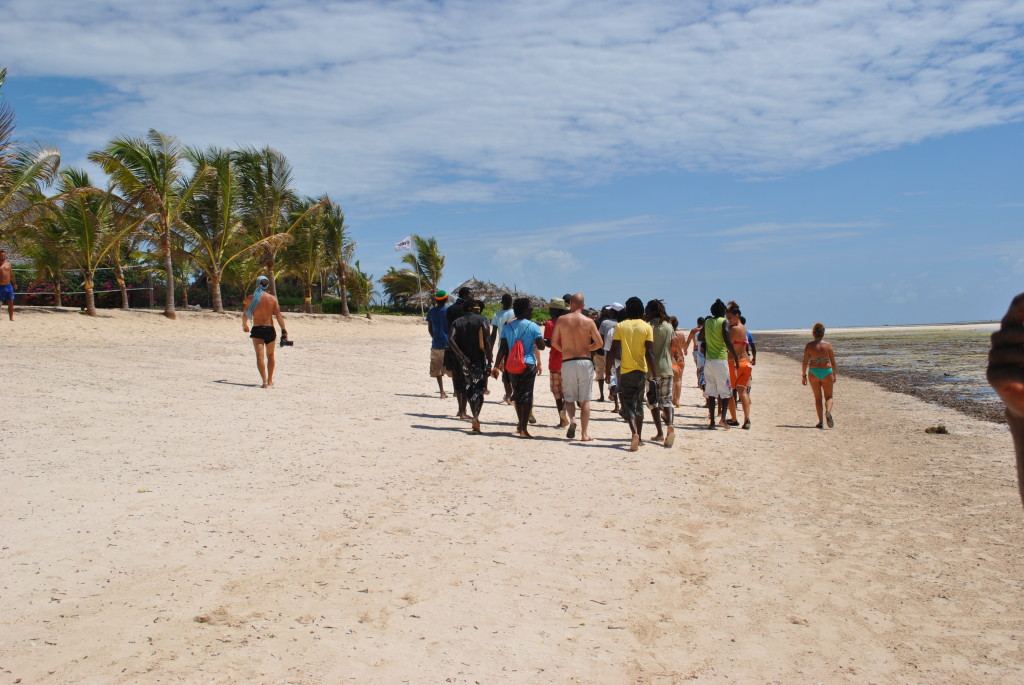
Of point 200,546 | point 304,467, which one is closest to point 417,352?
point 304,467

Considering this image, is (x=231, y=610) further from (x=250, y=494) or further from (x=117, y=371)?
(x=117, y=371)

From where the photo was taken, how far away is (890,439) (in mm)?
11953

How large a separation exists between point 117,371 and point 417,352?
39.0 ft

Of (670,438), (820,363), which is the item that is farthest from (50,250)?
(820,363)

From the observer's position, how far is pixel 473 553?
18.5 ft

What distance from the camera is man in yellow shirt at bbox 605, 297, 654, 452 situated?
9547 mm

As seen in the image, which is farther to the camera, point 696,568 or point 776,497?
point 776,497

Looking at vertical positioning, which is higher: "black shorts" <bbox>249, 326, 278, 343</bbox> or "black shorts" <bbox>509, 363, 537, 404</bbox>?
"black shorts" <bbox>249, 326, 278, 343</bbox>

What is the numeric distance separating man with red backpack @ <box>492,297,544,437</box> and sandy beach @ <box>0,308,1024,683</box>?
509mm

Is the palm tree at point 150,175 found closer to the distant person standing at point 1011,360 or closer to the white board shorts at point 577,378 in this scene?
the white board shorts at point 577,378

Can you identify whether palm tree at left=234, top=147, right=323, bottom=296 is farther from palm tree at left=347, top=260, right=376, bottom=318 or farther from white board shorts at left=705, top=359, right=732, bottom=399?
white board shorts at left=705, top=359, right=732, bottom=399

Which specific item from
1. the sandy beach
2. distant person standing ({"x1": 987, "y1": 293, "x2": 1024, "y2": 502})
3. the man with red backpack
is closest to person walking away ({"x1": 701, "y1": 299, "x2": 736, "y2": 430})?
the sandy beach

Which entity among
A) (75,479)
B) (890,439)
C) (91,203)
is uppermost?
(91,203)

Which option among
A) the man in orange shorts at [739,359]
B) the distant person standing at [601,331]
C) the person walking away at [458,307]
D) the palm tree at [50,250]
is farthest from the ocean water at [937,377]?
the palm tree at [50,250]
